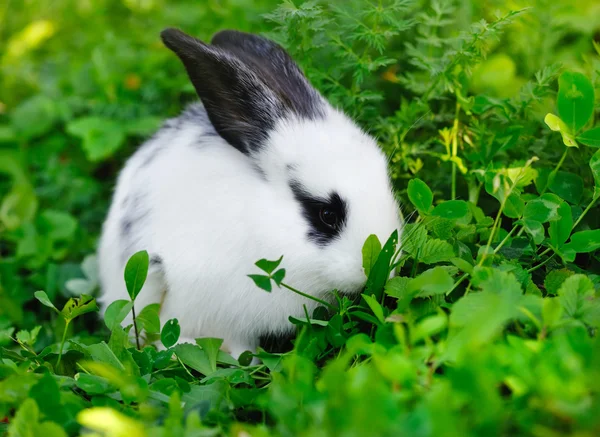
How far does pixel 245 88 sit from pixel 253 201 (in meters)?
0.43

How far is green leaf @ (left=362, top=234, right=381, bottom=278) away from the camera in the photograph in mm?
2191

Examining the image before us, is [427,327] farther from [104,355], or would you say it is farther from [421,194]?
[104,355]

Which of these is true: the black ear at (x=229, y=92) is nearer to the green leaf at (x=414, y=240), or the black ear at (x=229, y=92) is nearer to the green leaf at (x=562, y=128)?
the green leaf at (x=414, y=240)

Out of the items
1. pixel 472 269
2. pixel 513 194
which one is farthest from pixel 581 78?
pixel 472 269

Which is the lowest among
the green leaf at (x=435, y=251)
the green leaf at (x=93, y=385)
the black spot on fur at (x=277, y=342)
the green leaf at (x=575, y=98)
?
the black spot on fur at (x=277, y=342)

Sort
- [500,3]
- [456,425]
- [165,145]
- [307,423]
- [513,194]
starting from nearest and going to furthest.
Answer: [456,425] → [307,423] → [513,194] → [165,145] → [500,3]

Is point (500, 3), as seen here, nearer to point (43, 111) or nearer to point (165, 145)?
point (165, 145)

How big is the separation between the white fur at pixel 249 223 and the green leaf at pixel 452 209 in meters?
0.18

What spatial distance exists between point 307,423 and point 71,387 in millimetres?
978

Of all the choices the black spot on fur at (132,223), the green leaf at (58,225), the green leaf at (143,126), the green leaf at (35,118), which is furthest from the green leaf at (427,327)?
the green leaf at (35,118)

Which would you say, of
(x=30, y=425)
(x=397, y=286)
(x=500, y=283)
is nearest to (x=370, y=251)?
(x=397, y=286)

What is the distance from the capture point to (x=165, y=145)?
3.03m

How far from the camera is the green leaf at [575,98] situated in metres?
2.29

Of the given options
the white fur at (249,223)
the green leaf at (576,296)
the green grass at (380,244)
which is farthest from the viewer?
the white fur at (249,223)
